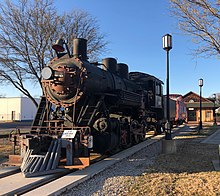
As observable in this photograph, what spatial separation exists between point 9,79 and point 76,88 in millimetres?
8777

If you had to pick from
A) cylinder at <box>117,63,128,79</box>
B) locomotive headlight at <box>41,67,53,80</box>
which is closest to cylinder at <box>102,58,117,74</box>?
cylinder at <box>117,63,128,79</box>

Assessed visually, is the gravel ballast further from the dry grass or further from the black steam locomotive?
the black steam locomotive

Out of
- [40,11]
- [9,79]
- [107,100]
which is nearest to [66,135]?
[107,100]

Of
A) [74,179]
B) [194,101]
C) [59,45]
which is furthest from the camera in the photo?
[194,101]

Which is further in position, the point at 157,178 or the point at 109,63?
the point at 109,63

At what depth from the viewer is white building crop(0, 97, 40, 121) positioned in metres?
63.3

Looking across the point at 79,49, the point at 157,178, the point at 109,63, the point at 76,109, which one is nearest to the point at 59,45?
the point at 79,49

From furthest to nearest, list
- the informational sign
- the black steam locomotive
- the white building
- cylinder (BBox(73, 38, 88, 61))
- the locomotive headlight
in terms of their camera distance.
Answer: the white building → cylinder (BBox(73, 38, 88, 61)) → the locomotive headlight → the black steam locomotive → the informational sign

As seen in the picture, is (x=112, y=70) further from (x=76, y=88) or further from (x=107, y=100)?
(x=76, y=88)

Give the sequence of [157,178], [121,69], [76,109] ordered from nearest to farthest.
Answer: [157,178]
[76,109]
[121,69]

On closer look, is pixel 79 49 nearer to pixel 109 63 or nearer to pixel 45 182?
pixel 109 63

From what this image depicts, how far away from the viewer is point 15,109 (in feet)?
211

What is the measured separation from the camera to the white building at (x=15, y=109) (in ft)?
208

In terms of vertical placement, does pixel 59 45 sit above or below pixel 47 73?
above
